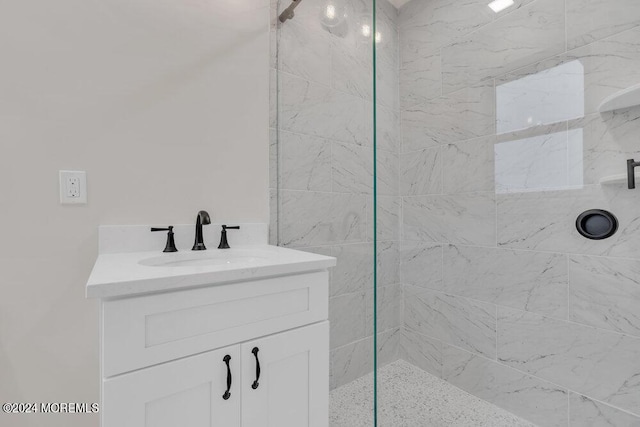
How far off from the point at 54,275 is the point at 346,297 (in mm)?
983

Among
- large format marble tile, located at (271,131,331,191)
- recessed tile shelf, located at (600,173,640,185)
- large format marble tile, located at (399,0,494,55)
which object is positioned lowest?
recessed tile shelf, located at (600,173,640,185)

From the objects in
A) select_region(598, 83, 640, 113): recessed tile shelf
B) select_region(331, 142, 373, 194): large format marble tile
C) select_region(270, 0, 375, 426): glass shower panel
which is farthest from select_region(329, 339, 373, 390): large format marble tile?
select_region(598, 83, 640, 113): recessed tile shelf

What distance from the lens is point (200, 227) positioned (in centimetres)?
117

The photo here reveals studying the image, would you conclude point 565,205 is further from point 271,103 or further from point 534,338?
point 271,103

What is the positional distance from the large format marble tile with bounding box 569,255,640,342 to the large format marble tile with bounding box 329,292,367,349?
89 cm

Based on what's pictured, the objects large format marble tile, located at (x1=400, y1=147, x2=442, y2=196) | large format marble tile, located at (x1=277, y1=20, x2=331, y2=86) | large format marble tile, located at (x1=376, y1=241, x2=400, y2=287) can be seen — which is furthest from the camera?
large format marble tile, located at (x1=400, y1=147, x2=442, y2=196)

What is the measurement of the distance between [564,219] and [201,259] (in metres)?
1.46

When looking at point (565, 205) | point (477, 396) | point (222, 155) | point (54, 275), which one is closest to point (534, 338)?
A: point (477, 396)

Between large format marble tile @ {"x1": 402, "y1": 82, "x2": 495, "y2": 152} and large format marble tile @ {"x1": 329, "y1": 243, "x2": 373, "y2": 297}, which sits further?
large format marble tile @ {"x1": 402, "y1": 82, "x2": 495, "y2": 152}

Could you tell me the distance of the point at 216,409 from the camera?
→ 765mm

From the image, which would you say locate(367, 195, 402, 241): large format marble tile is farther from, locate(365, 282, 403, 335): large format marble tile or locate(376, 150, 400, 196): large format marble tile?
locate(365, 282, 403, 335): large format marble tile

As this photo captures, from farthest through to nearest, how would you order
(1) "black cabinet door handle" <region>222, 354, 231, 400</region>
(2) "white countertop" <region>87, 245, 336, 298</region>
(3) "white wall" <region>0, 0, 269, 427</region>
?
(3) "white wall" <region>0, 0, 269, 427</region> < (1) "black cabinet door handle" <region>222, 354, 231, 400</region> < (2) "white countertop" <region>87, 245, 336, 298</region>

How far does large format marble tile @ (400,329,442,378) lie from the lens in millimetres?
1675

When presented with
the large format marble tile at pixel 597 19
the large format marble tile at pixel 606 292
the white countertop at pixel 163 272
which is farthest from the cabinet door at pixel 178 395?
the large format marble tile at pixel 597 19
